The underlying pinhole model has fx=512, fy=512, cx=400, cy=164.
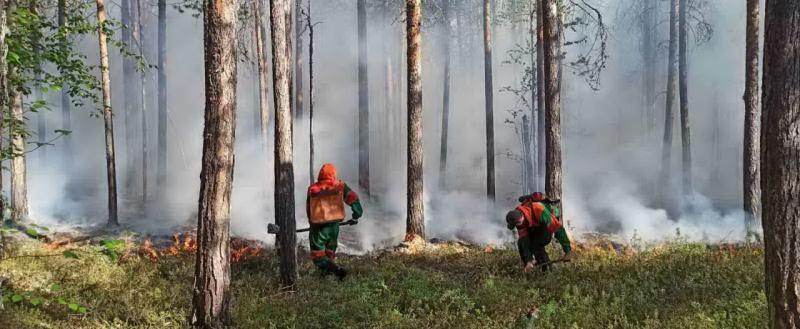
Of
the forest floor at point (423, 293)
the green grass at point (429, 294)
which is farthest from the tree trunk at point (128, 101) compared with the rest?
A: the forest floor at point (423, 293)

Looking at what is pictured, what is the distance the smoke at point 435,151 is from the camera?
1727 centimetres

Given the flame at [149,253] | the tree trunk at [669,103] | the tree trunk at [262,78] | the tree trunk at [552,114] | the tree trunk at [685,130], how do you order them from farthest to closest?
the tree trunk at [669,103], the tree trunk at [685,130], the tree trunk at [262,78], the tree trunk at [552,114], the flame at [149,253]

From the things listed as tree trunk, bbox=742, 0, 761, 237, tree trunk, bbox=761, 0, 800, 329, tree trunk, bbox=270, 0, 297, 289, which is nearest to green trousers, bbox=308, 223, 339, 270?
tree trunk, bbox=270, 0, 297, 289

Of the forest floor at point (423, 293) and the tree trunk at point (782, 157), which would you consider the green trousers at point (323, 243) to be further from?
the tree trunk at point (782, 157)

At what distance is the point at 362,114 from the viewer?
22.8 metres

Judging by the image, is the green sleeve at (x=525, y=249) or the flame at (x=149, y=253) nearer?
the green sleeve at (x=525, y=249)

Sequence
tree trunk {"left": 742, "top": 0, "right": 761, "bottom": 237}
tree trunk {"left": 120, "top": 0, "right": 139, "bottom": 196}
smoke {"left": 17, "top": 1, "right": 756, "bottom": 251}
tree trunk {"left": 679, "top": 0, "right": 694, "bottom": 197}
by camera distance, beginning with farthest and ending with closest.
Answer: tree trunk {"left": 120, "top": 0, "right": 139, "bottom": 196} → tree trunk {"left": 679, "top": 0, "right": 694, "bottom": 197} → smoke {"left": 17, "top": 1, "right": 756, "bottom": 251} → tree trunk {"left": 742, "top": 0, "right": 761, "bottom": 237}

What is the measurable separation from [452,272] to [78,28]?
792 centimetres

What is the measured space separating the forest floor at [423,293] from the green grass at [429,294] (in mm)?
16

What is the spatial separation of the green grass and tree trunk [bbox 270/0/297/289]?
45cm

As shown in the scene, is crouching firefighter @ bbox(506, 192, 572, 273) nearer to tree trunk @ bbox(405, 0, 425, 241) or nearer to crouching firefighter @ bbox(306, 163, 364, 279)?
crouching firefighter @ bbox(306, 163, 364, 279)

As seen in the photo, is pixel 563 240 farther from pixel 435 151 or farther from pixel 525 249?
pixel 435 151

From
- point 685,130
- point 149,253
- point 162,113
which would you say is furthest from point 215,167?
point 685,130

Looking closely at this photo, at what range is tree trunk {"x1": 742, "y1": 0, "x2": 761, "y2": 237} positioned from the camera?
10656 mm
